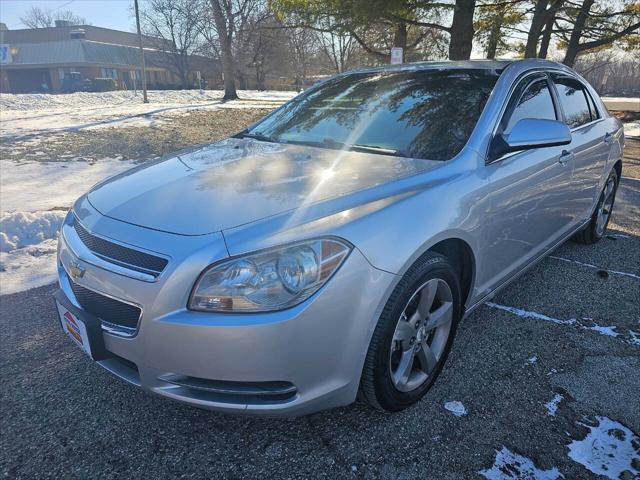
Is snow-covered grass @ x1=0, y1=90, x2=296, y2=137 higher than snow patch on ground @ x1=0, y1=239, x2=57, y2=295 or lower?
higher

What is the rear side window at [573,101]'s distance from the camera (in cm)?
341

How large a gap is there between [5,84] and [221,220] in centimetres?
6376

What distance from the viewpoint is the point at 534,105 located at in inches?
118

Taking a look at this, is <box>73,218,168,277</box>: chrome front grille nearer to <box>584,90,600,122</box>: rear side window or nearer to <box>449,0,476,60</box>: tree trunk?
<box>584,90,600,122</box>: rear side window

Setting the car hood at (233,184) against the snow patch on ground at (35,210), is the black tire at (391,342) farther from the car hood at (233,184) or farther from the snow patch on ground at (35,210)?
the snow patch on ground at (35,210)

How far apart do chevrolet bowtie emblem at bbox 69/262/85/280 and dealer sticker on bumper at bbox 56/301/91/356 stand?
0.16 meters

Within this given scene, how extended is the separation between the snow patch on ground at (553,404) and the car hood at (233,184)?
4.24 feet

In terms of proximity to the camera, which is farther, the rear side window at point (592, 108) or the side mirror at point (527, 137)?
the rear side window at point (592, 108)

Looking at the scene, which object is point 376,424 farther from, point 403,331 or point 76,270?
point 76,270

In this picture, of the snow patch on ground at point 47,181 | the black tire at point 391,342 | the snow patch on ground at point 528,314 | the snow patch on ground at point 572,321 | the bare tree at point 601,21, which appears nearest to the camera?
the black tire at point 391,342

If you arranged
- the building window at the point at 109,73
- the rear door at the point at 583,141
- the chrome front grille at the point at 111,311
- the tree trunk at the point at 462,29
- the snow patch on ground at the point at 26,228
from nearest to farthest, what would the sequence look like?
the chrome front grille at the point at 111,311 → the rear door at the point at 583,141 → the snow patch on ground at the point at 26,228 → the tree trunk at the point at 462,29 → the building window at the point at 109,73

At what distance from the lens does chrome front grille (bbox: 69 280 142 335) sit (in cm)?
172

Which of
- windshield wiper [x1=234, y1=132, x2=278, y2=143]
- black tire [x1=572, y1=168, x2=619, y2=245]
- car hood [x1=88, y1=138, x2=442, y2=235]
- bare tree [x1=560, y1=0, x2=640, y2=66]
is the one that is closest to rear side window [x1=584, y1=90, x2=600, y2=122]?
black tire [x1=572, y1=168, x2=619, y2=245]

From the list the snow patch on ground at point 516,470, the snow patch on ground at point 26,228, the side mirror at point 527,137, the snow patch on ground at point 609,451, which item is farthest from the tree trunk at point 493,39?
the snow patch on ground at point 516,470
